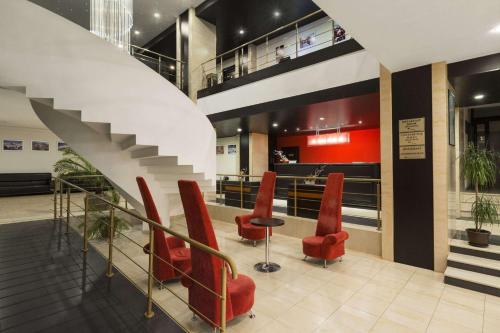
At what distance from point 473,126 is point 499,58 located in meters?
4.81

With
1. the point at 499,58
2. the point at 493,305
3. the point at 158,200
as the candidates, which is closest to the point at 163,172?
the point at 158,200

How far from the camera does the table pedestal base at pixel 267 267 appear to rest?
147 inches

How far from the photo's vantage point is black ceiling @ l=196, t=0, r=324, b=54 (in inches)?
335

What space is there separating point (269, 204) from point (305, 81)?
3.04 meters

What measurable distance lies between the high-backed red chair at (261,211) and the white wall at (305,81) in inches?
93.9

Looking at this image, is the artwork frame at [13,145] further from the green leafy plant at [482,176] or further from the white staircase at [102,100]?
the green leafy plant at [482,176]

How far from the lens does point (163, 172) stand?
5.36 meters

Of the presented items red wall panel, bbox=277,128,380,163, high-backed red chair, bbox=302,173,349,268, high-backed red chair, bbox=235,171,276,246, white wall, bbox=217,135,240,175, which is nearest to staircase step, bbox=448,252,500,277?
high-backed red chair, bbox=302,173,349,268

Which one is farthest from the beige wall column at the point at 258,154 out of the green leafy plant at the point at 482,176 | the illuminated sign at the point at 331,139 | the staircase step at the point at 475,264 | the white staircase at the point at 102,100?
the staircase step at the point at 475,264

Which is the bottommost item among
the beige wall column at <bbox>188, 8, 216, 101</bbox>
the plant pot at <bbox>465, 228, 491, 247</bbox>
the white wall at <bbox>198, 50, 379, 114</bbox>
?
the plant pot at <bbox>465, 228, 491, 247</bbox>

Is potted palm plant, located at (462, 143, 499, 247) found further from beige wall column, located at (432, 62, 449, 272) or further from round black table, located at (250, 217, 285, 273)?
round black table, located at (250, 217, 285, 273)

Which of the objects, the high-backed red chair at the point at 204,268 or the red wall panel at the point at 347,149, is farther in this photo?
the red wall panel at the point at 347,149

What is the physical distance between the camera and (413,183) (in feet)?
12.9

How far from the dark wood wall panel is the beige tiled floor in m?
0.28
